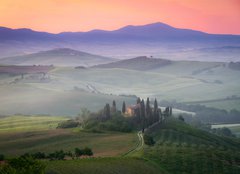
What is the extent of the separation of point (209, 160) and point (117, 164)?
2525cm

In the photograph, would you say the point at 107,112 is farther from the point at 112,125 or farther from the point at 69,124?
the point at 112,125

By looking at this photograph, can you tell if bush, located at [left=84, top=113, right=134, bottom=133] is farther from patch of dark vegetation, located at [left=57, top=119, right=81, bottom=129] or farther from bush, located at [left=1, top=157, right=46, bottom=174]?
bush, located at [left=1, top=157, right=46, bottom=174]

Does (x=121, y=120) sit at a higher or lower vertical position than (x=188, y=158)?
higher

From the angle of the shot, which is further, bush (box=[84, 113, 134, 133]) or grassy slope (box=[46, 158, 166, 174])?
bush (box=[84, 113, 134, 133])

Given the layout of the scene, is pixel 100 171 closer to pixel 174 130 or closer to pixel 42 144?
pixel 42 144

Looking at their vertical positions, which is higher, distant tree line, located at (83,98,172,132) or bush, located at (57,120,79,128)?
distant tree line, located at (83,98,172,132)

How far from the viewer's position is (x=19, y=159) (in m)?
62.9

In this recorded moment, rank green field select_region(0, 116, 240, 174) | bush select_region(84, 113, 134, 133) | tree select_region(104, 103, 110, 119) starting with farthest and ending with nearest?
tree select_region(104, 103, 110, 119), bush select_region(84, 113, 134, 133), green field select_region(0, 116, 240, 174)

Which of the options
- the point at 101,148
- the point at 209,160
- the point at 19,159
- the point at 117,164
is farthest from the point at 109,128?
the point at 19,159

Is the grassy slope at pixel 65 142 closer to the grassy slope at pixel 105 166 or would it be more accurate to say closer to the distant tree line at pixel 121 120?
the distant tree line at pixel 121 120

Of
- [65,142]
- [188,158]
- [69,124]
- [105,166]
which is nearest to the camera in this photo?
[105,166]

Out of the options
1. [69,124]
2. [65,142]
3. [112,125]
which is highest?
[112,125]

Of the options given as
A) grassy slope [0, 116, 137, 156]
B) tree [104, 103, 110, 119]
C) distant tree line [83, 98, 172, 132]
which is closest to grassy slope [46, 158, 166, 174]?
grassy slope [0, 116, 137, 156]

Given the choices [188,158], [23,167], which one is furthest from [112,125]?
[23,167]
